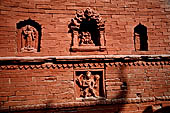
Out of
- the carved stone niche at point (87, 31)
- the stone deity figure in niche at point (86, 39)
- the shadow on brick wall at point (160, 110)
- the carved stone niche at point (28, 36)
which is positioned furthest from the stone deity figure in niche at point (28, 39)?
the shadow on brick wall at point (160, 110)

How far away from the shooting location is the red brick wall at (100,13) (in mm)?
3594

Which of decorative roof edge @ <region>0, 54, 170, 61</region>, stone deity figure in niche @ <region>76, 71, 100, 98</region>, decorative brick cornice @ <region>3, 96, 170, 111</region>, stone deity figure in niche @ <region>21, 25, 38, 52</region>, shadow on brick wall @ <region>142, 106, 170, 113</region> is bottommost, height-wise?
shadow on brick wall @ <region>142, 106, 170, 113</region>

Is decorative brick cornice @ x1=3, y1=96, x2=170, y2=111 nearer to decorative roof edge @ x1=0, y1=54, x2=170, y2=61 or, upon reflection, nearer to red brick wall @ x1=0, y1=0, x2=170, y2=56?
decorative roof edge @ x1=0, y1=54, x2=170, y2=61

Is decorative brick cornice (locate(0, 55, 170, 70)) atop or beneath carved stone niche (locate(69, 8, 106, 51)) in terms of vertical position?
beneath

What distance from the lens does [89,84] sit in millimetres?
3625

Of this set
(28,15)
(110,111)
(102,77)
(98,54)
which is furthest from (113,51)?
(28,15)

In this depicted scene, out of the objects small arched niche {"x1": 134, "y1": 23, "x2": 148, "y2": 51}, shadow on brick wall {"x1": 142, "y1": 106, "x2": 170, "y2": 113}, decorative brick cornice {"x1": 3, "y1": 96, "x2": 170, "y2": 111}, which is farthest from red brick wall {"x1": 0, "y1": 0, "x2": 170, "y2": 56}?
shadow on brick wall {"x1": 142, "y1": 106, "x2": 170, "y2": 113}

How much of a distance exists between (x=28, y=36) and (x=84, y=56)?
176 cm

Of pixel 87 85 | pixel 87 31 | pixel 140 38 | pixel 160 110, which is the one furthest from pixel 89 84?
pixel 140 38

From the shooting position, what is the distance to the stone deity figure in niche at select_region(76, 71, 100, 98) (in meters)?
3.61

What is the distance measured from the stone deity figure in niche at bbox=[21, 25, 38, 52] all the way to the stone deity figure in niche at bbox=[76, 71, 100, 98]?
1607 mm

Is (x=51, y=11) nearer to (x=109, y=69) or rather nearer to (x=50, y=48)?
(x=50, y=48)

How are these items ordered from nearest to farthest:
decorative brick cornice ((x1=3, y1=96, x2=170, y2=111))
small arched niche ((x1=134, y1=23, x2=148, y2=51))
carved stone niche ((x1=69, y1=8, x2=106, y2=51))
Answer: decorative brick cornice ((x1=3, y1=96, x2=170, y2=111))
carved stone niche ((x1=69, y1=8, x2=106, y2=51))
small arched niche ((x1=134, y1=23, x2=148, y2=51))

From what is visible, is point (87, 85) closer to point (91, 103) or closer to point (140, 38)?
point (91, 103)
